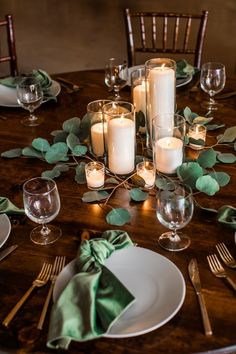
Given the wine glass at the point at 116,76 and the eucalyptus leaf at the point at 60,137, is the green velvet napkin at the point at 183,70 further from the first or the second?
the eucalyptus leaf at the point at 60,137

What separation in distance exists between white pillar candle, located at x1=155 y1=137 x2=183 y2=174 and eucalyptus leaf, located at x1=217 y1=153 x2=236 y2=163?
5.0 inches

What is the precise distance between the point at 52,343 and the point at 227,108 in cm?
105

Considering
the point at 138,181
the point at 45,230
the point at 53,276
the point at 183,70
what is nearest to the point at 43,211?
the point at 45,230

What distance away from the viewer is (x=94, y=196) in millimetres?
1207

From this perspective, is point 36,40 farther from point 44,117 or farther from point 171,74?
point 171,74

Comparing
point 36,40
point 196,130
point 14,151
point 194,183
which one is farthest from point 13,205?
point 36,40

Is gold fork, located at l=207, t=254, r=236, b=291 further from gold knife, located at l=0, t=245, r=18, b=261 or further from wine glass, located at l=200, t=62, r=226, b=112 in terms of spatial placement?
wine glass, located at l=200, t=62, r=226, b=112

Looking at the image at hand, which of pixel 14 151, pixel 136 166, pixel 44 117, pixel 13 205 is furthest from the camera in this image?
pixel 44 117

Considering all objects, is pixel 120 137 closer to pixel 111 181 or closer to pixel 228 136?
pixel 111 181

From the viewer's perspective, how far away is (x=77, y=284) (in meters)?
0.91

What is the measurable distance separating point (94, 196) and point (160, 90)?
0.34m

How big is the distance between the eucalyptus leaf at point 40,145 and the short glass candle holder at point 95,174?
0.17m

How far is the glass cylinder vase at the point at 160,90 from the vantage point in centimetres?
131

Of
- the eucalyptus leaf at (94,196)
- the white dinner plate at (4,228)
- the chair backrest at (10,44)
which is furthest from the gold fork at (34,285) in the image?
the chair backrest at (10,44)
